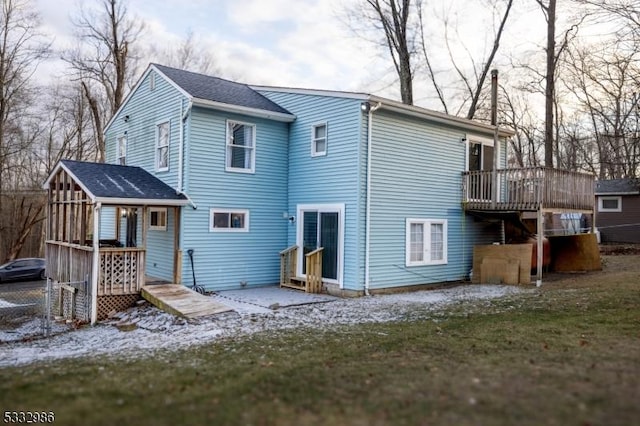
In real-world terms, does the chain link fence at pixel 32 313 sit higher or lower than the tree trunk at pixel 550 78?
lower

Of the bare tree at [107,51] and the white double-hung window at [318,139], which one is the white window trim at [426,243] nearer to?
the white double-hung window at [318,139]

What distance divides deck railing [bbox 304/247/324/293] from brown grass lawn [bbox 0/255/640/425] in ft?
14.0

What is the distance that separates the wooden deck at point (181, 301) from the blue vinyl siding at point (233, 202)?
836 millimetres

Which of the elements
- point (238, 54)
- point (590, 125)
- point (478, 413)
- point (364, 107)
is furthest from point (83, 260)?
point (590, 125)

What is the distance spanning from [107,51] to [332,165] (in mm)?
21817

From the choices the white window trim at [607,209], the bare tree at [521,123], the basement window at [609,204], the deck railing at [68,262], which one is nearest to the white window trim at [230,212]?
the deck railing at [68,262]

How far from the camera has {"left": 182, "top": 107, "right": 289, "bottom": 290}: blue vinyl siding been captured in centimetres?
1252

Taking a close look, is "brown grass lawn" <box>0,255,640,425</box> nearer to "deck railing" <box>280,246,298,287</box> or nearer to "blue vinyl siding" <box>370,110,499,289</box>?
"blue vinyl siding" <box>370,110,499,289</box>

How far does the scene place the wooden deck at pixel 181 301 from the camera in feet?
32.0

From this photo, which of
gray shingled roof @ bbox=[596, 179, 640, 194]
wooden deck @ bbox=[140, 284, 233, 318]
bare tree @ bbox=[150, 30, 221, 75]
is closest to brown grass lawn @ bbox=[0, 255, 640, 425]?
wooden deck @ bbox=[140, 284, 233, 318]

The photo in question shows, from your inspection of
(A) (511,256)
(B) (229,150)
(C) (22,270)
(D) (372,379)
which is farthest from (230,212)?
(C) (22,270)

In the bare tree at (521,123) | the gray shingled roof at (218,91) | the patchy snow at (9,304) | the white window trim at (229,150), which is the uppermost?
the bare tree at (521,123)

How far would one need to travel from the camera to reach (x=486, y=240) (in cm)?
1570

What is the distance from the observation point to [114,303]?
11508mm
